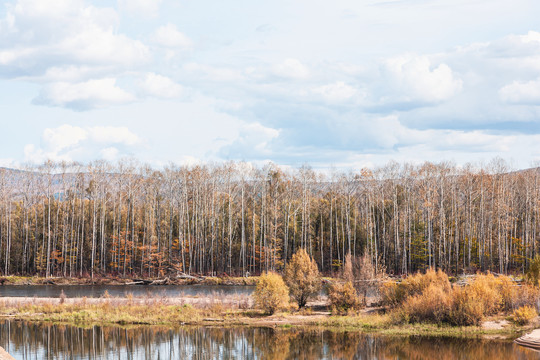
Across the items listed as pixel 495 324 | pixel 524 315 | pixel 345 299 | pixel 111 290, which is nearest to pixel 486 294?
pixel 495 324

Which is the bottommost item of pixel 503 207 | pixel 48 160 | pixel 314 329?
pixel 314 329

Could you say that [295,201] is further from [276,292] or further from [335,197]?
[276,292]

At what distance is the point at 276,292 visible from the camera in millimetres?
39031

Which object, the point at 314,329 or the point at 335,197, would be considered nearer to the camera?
the point at 314,329

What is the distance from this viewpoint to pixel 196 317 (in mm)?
38750

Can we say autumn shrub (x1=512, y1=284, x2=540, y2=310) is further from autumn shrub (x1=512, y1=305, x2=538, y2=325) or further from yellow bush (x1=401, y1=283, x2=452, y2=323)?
yellow bush (x1=401, y1=283, x2=452, y2=323)

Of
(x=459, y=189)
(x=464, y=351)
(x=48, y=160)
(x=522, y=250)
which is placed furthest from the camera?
(x=48, y=160)

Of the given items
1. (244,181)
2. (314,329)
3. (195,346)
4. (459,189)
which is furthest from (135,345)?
(459,189)

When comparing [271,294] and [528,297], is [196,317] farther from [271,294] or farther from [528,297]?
[528,297]

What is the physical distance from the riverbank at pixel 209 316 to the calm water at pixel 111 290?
33.9ft

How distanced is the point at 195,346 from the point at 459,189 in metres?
58.1

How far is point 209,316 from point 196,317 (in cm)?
100

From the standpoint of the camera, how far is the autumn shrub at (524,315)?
1314 inches

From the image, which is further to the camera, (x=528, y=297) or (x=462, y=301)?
(x=528, y=297)
